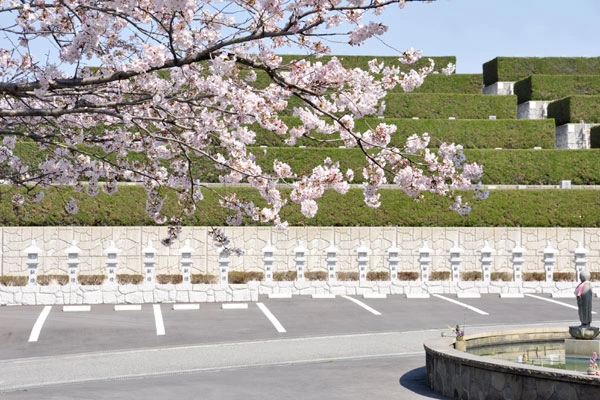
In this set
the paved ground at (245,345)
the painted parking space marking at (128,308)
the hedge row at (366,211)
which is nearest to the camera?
the paved ground at (245,345)

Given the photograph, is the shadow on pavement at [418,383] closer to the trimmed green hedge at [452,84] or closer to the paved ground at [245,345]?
the paved ground at [245,345]

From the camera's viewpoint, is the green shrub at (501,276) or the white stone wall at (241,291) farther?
the green shrub at (501,276)

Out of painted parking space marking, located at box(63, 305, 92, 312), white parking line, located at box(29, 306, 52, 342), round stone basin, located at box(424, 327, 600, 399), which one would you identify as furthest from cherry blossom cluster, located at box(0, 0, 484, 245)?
painted parking space marking, located at box(63, 305, 92, 312)

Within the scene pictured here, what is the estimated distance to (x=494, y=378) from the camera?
1090 cm

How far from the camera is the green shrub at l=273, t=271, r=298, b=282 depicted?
25.4m

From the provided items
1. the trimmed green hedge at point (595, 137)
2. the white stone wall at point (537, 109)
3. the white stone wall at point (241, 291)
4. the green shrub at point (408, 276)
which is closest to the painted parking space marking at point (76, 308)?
the white stone wall at point (241, 291)

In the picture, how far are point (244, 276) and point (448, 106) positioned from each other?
46.7 feet

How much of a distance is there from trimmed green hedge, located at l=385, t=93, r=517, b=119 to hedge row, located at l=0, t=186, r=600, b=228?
19.6 ft

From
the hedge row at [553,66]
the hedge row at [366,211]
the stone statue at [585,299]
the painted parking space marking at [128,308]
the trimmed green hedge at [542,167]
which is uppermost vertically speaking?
the hedge row at [553,66]

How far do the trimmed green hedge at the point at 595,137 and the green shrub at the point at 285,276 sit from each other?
15076mm

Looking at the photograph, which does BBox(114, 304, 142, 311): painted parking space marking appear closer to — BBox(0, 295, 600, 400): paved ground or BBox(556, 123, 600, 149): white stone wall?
BBox(0, 295, 600, 400): paved ground

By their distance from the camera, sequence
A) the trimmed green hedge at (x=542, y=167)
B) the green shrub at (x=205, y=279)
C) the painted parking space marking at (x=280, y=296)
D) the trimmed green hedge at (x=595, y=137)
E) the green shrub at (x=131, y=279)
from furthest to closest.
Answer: the trimmed green hedge at (x=595, y=137)
the trimmed green hedge at (x=542, y=167)
the green shrub at (x=205, y=279)
the green shrub at (x=131, y=279)
the painted parking space marking at (x=280, y=296)

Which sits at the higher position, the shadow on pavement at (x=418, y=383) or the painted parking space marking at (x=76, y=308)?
the painted parking space marking at (x=76, y=308)

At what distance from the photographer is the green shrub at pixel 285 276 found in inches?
998
